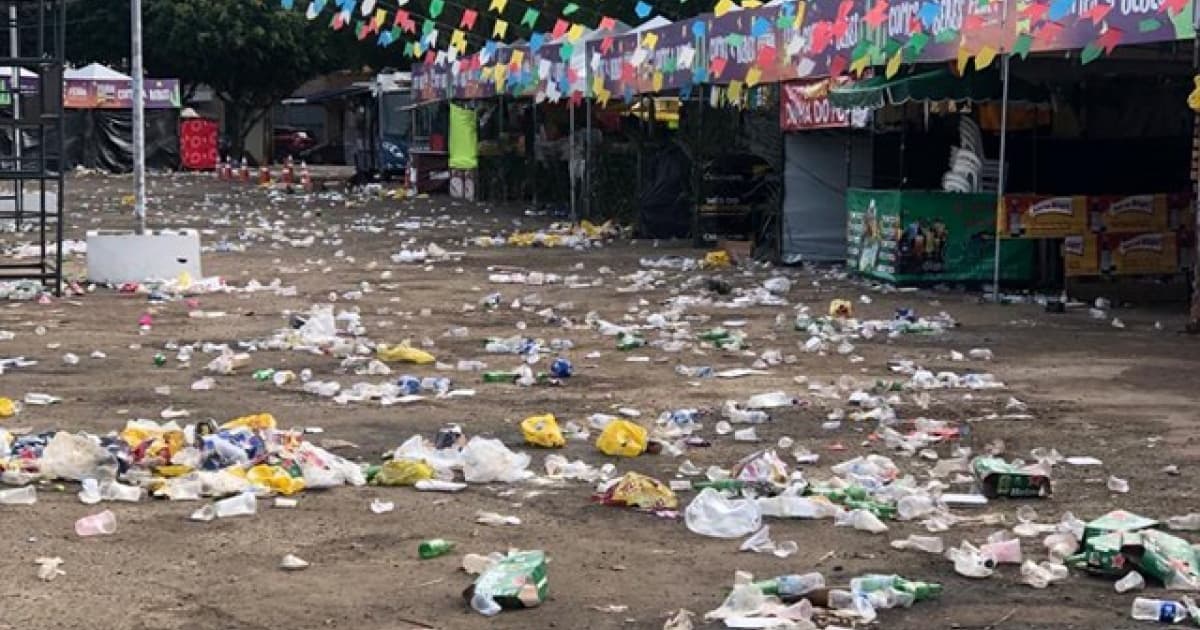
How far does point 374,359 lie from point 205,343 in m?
1.71

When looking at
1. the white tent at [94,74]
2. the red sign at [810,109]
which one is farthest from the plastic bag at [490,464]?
the white tent at [94,74]

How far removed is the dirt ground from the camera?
229 inches

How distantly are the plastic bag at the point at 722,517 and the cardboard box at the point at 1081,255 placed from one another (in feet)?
33.7

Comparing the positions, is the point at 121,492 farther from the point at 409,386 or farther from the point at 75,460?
the point at 409,386

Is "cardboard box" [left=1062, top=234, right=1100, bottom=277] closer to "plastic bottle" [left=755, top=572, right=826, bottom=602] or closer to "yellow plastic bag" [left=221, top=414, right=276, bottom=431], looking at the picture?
"yellow plastic bag" [left=221, top=414, right=276, bottom=431]

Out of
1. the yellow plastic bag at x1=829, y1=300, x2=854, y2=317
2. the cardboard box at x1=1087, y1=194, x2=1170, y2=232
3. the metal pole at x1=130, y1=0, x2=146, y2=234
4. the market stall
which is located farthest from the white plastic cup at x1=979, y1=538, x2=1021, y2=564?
the metal pole at x1=130, y1=0, x2=146, y2=234

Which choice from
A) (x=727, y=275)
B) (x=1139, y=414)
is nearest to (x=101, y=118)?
(x=727, y=275)

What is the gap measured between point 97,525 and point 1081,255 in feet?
39.2

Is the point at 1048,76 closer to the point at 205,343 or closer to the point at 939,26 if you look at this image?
the point at 939,26

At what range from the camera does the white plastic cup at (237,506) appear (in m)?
7.07

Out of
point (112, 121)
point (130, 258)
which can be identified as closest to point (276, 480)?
point (130, 258)

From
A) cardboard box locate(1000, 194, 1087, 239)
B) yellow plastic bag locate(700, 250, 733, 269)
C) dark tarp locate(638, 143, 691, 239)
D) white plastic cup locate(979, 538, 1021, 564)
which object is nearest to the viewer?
white plastic cup locate(979, 538, 1021, 564)

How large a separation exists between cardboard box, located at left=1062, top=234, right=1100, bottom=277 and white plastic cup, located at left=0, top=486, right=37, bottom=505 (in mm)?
11612

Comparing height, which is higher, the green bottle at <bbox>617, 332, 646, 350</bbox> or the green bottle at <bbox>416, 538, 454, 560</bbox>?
the green bottle at <bbox>617, 332, 646, 350</bbox>
